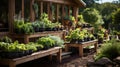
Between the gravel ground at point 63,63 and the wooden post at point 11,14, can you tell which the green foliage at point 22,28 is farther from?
the gravel ground at point 63,63

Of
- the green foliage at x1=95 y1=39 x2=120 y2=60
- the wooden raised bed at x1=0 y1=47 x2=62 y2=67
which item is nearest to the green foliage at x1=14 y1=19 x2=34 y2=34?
the wooden raised bed at x1=0 y1=47 x2=62 y2=67

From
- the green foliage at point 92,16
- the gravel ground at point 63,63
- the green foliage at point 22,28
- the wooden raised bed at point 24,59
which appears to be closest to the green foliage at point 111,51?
the gravel ground at point 63,63

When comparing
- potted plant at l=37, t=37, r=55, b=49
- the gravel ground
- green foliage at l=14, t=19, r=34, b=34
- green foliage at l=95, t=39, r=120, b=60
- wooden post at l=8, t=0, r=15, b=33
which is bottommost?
the gravel ground

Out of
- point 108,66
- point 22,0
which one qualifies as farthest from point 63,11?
point 108,66

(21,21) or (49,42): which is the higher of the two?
(21,21)

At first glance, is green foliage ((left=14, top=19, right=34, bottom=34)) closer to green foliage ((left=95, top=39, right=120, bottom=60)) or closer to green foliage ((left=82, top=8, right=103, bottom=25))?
green foliage ((left=95, top=39, right=120, bottom=60))

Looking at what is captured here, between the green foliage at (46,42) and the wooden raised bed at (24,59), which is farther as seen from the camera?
the green foliage at (46,42)

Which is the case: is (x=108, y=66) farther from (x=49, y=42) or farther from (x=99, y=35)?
(x=99, y=35)

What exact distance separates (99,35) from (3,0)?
8102 mm

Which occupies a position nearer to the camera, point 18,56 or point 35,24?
point 18,56

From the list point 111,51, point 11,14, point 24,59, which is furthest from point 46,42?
point 111,51

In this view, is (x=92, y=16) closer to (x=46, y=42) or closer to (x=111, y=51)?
(x=111, y=51)

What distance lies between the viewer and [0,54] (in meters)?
7.18

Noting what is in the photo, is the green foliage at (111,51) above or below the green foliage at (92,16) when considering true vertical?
below
